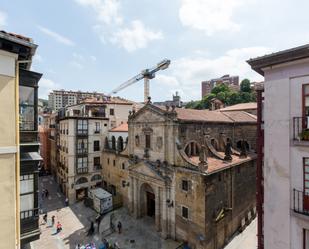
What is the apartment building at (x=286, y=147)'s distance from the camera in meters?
7.65

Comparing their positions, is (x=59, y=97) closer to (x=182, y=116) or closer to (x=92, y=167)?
(x=92, y=167)

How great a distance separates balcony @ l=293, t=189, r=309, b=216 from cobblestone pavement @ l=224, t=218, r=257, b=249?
13873 millimetres

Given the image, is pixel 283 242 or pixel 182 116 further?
pixel 182 116

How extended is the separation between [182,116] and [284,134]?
46.0 ft

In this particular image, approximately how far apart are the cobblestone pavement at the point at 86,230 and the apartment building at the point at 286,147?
45.2 feet

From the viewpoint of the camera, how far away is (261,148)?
35.0 feet

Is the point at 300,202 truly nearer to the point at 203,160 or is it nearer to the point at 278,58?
the point at 278,58

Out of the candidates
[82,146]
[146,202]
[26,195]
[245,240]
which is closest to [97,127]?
[82,146]

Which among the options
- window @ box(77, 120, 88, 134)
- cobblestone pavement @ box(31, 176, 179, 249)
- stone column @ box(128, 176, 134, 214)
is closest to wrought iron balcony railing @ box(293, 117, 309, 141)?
cobblestone pavement @ box(31, 176, 179, 249)

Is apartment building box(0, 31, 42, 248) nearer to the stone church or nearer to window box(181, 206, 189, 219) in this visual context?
the stone church

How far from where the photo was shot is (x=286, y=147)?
8070mm

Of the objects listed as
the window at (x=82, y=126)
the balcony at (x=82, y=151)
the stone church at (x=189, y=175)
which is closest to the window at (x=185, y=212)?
the stone church at (x=189, y=175)

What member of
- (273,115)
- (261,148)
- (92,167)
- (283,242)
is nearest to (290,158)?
(273,115)

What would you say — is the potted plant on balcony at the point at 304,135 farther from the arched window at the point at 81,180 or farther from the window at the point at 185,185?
the arched window at the point at 81,180
